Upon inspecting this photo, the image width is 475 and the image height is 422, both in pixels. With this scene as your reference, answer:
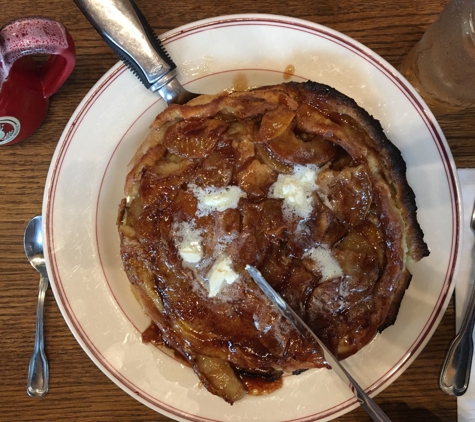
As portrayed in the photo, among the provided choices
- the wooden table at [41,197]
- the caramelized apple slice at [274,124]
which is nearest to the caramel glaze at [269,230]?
the caramelized apple slice at [274,124]

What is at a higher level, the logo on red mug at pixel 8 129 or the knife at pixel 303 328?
the logo on red mug at pixel 8 129

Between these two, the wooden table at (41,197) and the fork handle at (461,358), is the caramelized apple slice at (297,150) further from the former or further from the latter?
the fork handle at (461,358)

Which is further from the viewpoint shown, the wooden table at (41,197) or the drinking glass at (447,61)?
the wooden table at (41,197)

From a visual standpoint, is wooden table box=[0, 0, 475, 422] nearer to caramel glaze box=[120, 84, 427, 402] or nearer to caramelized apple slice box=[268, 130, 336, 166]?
caramel glaze box=[120, 84, 427, 402]

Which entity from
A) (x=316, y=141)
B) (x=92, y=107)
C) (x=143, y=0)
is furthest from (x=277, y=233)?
(x=143, y=0)

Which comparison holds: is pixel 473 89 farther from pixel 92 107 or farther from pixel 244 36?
pixel 92 107

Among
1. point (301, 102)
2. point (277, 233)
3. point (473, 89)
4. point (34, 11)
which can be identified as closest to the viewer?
point (277, 233)
